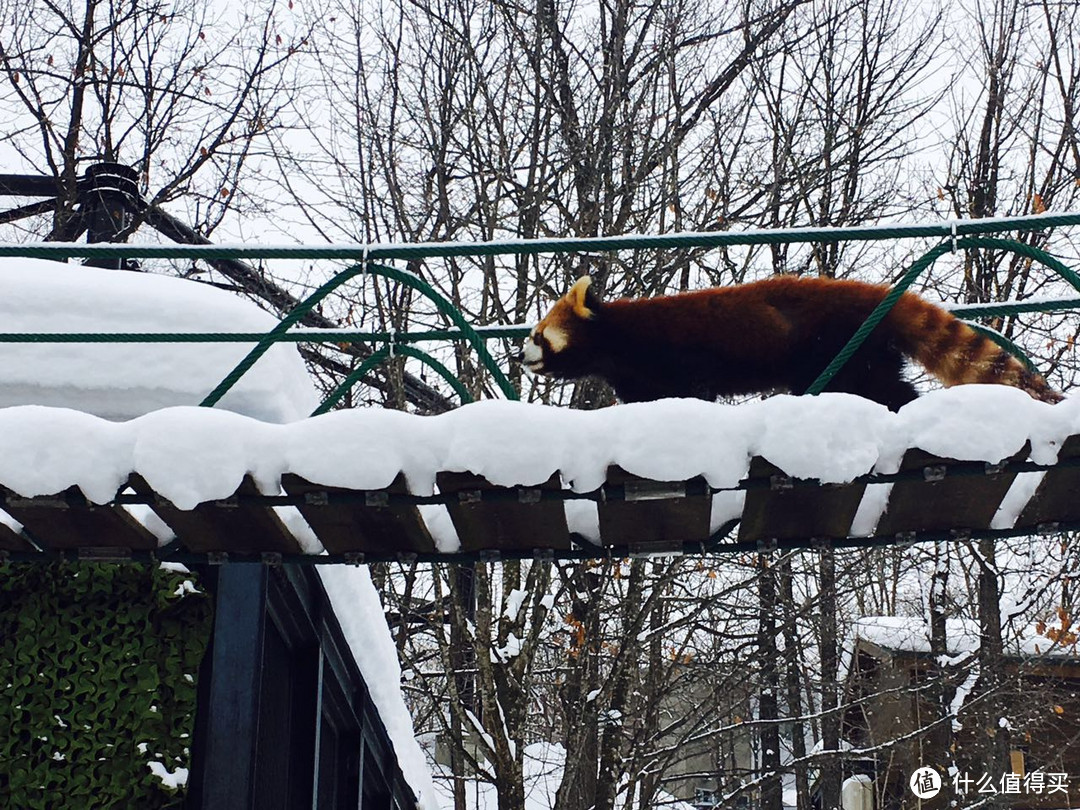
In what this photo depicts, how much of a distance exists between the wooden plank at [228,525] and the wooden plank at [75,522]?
0.11 metres

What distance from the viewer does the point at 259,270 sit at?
492 inches

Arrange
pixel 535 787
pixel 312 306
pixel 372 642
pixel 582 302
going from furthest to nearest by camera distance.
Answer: pixel 535 787, pixel 372 642, pixel 582 302, pixel 312 306

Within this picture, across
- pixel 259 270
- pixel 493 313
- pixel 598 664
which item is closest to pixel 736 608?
pixel 598 664

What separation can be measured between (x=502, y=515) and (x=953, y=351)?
194cm

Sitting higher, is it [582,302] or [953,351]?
[582,302]

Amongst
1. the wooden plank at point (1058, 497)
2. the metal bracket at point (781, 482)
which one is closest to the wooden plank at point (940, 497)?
the wooden plank at point (1058, 497)

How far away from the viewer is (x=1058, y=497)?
2.77 meters

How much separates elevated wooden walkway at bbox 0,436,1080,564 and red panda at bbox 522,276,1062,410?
3.20 feet

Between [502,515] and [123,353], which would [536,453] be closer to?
[502,515]

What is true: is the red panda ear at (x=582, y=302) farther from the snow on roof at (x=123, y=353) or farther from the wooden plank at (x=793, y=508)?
the wooden plank at (x=793, y=508)

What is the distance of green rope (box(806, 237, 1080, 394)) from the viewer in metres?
2.92

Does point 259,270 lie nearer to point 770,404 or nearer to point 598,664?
point 598,664

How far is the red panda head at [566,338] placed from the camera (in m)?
4.61

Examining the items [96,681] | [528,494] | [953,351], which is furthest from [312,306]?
[953,351]
